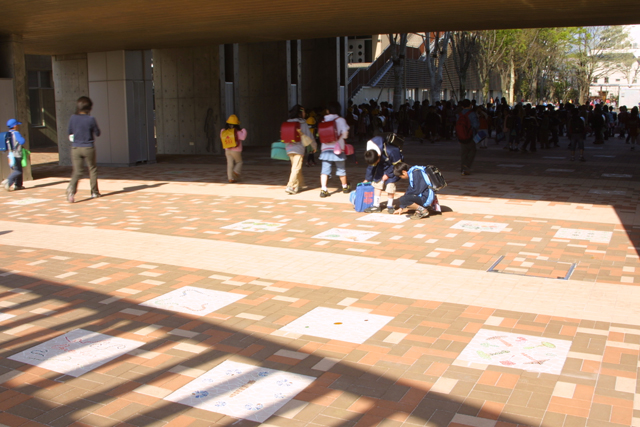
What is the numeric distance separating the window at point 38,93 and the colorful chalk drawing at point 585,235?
85.4 feet

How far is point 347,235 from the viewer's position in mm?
9000

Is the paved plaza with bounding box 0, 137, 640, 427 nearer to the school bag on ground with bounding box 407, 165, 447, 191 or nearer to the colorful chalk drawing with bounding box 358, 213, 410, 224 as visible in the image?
the colorful chalk drawing with bounding box 358, 213, 410, 224

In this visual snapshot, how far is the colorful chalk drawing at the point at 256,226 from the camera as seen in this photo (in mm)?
9453

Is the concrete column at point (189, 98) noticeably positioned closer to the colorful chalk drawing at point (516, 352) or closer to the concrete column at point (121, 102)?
the concrete column at point (121, 102)

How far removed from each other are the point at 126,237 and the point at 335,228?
2.93 meters

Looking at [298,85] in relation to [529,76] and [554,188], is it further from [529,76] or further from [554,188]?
[529,76]

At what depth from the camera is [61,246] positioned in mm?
8547

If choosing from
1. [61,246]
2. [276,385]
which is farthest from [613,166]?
[276,385]

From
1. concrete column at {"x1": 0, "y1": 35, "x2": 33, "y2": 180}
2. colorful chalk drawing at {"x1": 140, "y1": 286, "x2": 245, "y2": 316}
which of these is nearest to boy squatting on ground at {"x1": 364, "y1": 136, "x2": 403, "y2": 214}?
colorful chalk drawing at {"x1": 140, "y1": 286, "x2": 245, "y2": 316}

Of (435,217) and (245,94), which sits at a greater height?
(245,94)

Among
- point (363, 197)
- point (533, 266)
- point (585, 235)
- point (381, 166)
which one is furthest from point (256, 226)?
point (585, 235)

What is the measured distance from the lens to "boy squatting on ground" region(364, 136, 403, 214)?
10500 mm

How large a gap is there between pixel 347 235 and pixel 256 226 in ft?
4.84

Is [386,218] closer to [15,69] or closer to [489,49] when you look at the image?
[15,69]
